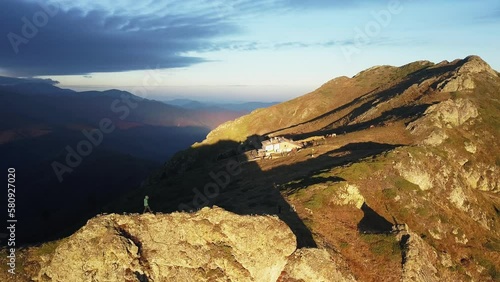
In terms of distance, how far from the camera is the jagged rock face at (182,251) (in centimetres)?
3059

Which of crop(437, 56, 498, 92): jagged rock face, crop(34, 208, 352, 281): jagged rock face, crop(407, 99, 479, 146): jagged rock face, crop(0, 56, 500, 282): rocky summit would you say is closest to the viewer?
crop(34, 208, 352, 281): jagged rock face

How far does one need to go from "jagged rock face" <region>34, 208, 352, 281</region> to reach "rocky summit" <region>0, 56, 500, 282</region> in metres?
0.09

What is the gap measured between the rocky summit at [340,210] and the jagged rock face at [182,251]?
95 mm

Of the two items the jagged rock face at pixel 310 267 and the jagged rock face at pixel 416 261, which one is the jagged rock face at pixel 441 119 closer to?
the jagged rock face at pixel 416 261

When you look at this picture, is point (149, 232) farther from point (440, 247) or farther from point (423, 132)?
point (423, 132)

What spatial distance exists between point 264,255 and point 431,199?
152 ft

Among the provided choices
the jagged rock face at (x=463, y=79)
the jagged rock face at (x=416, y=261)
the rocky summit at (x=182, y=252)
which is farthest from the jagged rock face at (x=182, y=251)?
the jagged rock face at (x=463, y=79)

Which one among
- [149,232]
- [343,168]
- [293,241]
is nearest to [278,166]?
[343,168]

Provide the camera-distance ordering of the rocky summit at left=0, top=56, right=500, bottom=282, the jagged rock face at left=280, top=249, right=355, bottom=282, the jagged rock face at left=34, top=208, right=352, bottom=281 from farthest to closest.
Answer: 1. the jagged rock face at left=280, top=249, right=355, bottom=282
2. the rocky summit at left=0, top=56, right=500, bottom=282
3. the jagged rock face at left=34, top=208, right=352, bottom=281

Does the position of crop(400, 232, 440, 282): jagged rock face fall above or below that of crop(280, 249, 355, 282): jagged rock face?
below

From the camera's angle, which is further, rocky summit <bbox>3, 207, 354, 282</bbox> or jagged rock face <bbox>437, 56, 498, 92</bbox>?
jagged rock face <bbox>437, 56, 498, 92</bbox>

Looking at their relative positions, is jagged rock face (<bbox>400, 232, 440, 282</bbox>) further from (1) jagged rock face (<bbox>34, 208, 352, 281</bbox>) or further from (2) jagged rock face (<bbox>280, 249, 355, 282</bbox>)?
(1) jagged rock face (<bbox>34, 208, 352, 281</bbox>)

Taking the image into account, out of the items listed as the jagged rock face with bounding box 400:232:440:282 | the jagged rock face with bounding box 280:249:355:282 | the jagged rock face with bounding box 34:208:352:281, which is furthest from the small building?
the jagged rock face with bounding box 34:208:352:281

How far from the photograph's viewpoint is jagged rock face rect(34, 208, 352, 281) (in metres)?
30.6
